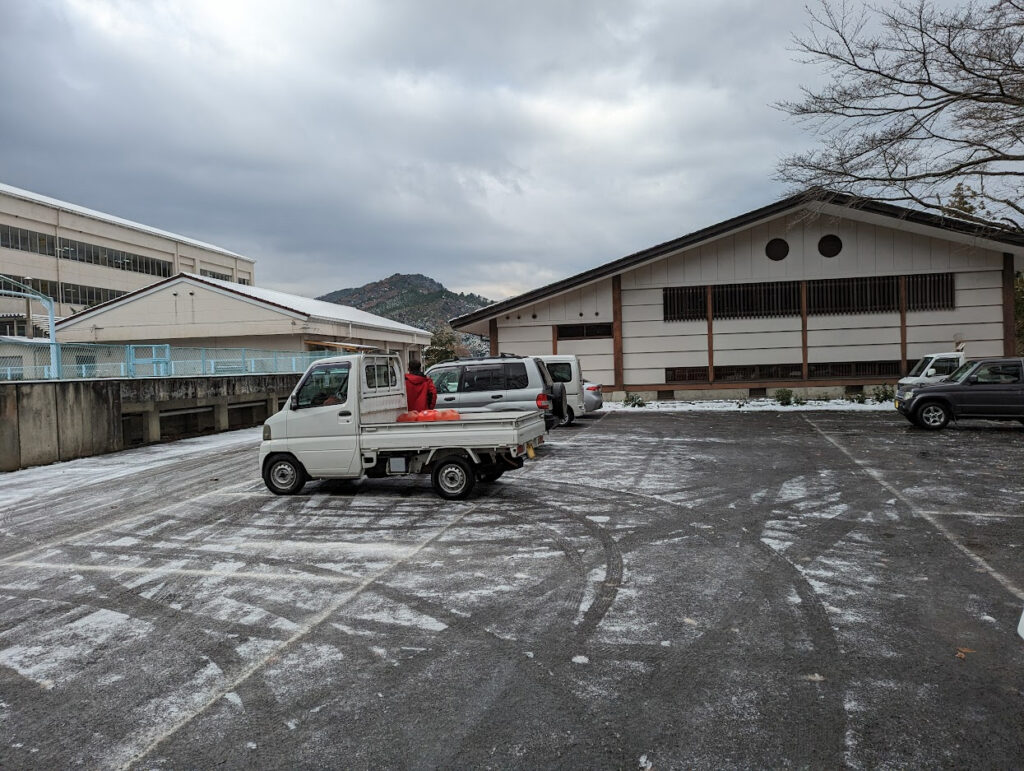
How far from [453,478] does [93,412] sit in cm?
1077

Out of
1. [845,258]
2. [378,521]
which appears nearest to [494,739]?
[378,521]

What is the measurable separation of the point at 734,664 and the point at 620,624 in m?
0.86

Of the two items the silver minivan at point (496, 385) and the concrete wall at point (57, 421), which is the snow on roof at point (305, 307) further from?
the silver minivan at point (496, 385)

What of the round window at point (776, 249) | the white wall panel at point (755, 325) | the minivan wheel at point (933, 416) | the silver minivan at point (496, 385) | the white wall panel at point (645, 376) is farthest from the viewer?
the white wall panel at point (645, 376)

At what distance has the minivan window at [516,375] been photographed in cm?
1418

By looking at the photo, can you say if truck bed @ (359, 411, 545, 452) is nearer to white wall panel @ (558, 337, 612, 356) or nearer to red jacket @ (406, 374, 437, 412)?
red jacket @ (406, 374, 437, 412)

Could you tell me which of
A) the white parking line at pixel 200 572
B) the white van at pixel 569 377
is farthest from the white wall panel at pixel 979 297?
the white parking line at pixel 200 572

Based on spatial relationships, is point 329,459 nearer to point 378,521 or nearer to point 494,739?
point 378,521

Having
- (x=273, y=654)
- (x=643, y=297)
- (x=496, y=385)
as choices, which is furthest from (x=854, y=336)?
(x=273, y=654)

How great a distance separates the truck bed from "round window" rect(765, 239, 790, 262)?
64.1ft

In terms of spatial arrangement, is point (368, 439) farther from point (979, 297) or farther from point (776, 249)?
point (979, 297)

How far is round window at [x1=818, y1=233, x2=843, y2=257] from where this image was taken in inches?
995

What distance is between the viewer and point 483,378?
14.5m

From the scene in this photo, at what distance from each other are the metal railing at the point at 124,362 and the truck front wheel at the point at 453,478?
A: 387 inches
